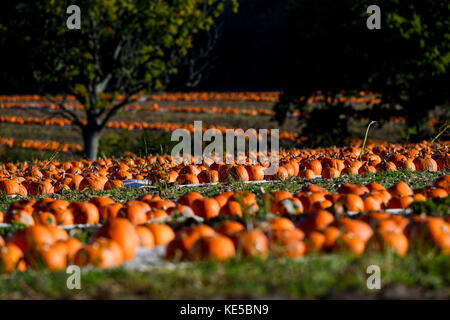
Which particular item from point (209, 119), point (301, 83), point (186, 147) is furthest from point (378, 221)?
point (209, 119)

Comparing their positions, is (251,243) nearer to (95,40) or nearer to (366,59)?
(95,40)

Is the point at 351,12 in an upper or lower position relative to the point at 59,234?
upper

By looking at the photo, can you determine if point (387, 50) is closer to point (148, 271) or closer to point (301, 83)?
point (301, 83)

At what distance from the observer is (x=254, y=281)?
3.14 m

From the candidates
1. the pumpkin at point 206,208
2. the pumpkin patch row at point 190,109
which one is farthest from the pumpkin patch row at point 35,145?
the pumpkin at point 206,208

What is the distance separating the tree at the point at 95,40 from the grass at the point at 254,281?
13271mm

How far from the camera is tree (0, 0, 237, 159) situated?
1596 centimetres

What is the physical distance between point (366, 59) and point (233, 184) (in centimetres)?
1063

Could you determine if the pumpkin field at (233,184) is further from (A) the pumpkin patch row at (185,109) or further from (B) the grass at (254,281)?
(A) the pumpkin patch row at (185,109)

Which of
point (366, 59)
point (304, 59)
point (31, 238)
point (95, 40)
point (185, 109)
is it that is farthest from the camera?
point (185, 109)

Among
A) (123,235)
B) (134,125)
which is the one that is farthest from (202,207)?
(134,125)

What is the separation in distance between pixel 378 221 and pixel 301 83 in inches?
580

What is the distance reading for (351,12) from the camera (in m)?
17.8
